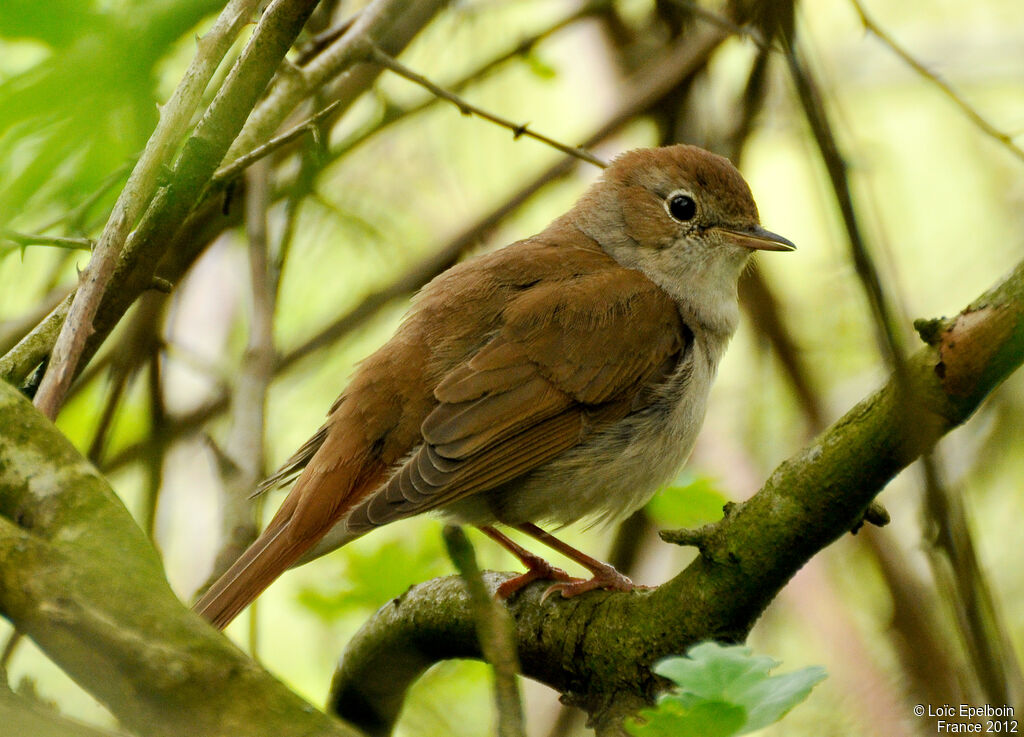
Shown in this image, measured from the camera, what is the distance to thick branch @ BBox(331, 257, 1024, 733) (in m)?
1.82

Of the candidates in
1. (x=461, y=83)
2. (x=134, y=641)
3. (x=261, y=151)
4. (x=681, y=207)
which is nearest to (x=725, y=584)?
(x=134, y=641)

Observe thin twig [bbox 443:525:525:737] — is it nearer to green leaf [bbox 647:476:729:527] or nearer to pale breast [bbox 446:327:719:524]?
green leaf [bbox 647:476:729:527]

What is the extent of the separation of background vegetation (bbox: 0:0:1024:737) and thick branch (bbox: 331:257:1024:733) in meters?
0.45

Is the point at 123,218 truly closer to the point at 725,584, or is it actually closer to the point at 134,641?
the point at 134,641

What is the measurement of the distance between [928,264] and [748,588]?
4.08 meters

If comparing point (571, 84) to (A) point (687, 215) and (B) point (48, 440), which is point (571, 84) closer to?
(A) point (687, 215)

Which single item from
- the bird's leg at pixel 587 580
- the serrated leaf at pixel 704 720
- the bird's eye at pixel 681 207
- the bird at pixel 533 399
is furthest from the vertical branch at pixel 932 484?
the bird's eye at pixel 681 207

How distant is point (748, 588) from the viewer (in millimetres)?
2258

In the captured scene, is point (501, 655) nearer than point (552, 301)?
Yes

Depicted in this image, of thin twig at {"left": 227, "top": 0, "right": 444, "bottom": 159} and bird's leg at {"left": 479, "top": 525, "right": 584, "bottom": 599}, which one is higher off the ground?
thin twig at {"left": 227, "top": 0, "right": 444, "bottom": 159}

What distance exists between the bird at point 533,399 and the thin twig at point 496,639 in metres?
1.64

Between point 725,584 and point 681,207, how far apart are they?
8.00ft

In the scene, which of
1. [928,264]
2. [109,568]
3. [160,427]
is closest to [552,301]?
[160,427]

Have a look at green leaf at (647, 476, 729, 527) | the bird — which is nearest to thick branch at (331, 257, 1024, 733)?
the bird
